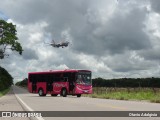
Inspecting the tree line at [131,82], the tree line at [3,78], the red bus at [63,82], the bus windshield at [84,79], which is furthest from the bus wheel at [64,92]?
the tree line at [131,82]

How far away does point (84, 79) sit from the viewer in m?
44.1

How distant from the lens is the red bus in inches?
1722

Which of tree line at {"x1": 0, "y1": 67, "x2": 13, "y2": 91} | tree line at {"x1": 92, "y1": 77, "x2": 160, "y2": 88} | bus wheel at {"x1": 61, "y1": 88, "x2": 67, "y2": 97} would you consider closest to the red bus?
bus wheel at {"x1": 61, "y1": 88, "x2": 67, "y2": 97}

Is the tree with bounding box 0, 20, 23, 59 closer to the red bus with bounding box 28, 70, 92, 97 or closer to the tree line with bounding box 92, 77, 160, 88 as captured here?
the red bus with bounding box 28, 70, 92, 97

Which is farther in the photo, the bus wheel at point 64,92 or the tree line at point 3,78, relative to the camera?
the tree line at point 3,78

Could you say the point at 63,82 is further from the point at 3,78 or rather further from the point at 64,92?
the point at 3,78

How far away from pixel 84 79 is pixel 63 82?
2.55 meters

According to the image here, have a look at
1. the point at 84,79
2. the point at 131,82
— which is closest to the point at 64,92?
the point at 84,79

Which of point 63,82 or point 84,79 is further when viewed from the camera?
point 63,82

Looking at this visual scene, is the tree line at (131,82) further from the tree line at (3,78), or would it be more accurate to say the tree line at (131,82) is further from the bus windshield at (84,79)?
the bus windshield at (84,79)

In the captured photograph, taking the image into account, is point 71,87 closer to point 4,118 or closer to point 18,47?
point 18,47

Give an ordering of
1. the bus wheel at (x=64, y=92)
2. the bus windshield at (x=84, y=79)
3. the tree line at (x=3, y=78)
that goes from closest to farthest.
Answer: the bus windshield at (x=84, y=79) < the bus wheel at (x=64, y=92) < the tree line at (x=3, y=78)

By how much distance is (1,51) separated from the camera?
65.0 meters

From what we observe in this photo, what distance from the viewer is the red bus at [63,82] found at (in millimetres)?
43750
